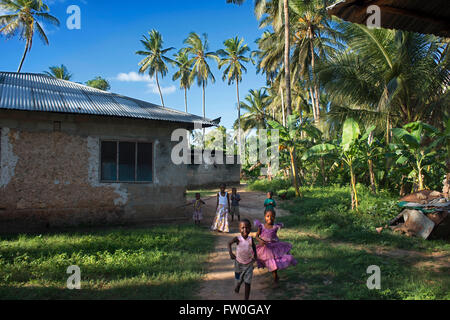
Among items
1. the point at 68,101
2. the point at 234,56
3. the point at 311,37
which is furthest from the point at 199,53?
the point at 68,101

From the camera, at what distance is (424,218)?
7297 millimetres

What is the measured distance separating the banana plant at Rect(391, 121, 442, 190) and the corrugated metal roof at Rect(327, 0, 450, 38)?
6.35m

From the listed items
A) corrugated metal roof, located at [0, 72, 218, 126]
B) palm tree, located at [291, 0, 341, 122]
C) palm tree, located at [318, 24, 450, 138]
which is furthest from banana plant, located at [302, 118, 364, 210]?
palm tree, located at [291, 0, 341, 122]

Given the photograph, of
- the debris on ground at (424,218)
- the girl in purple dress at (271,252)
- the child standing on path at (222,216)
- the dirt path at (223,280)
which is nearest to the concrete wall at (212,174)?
the child standing on path at (222,216)

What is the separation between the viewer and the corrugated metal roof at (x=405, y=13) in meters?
2.40

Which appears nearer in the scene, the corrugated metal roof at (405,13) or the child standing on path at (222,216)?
the corrugated metal roof at (405,13)

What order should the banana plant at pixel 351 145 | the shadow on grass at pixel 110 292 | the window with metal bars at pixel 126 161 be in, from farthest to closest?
the banana plant at pixel 351 145
the window with metal bars at pixel 126 161
the shadow on grass at pixel 110 292

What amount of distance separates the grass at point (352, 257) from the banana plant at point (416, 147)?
1.52m

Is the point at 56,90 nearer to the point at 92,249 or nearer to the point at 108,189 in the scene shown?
the point at 108,189

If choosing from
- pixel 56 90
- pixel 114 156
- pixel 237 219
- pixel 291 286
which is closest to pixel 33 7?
pixel 56 90

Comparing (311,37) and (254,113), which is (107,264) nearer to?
(311,37)

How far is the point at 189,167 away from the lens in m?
21.6

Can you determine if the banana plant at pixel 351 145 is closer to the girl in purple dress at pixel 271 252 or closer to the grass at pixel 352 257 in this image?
the grass at pixel 352 257

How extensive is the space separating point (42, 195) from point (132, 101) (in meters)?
4.24
